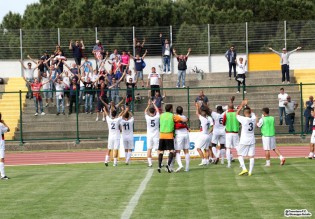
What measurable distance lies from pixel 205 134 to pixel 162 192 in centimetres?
767

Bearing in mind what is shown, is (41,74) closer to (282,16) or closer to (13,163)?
(13,163)

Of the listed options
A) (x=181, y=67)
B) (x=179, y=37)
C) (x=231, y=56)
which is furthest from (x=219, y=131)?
(x=179, y=37)

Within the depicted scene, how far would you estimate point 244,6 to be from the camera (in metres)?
81.4

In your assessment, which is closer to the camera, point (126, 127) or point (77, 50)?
point (126, 127)

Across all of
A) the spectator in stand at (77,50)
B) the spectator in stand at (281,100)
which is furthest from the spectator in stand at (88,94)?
the spectator in stand at (281,100)

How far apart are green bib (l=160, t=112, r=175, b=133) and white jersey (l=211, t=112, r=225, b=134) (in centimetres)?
298

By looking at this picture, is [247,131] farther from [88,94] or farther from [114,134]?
[88,94]

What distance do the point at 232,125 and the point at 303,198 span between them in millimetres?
9179

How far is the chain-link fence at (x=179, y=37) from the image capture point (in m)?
48.1

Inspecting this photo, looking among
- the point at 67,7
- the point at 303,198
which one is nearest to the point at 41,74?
the point at 303,198

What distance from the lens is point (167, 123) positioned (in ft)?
84.0

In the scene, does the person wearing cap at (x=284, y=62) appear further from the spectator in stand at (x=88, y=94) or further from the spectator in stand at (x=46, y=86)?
the spectator in stand at (x=46, y=86)

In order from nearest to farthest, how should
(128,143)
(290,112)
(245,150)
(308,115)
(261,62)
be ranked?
(245,150)
(128,143)
(308,115)
(290,112)
(261,62)

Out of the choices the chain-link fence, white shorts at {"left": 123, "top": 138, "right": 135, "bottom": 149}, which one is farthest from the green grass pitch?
the chain-link fence
